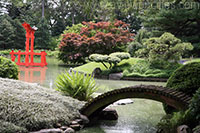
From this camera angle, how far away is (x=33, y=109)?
168 inches

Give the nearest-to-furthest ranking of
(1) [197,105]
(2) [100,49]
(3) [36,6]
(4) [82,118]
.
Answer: (1) [197,105] → (4) [82,118] → (2) [100,49] → (3) [36,6]

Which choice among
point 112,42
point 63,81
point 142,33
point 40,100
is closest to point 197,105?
point 40,100

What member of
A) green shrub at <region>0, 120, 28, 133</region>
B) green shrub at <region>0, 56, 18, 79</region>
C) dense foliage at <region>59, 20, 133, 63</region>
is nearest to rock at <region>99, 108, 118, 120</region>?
green shrub at <region>0, 120, 28, 133</region>

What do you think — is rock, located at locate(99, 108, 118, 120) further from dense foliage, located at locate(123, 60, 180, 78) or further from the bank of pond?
dense foliage, located at locate(123, 60, 180, 78)

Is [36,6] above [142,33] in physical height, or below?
above

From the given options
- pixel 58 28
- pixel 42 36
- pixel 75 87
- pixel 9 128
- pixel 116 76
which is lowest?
pixel 116 76

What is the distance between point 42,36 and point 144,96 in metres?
28.7

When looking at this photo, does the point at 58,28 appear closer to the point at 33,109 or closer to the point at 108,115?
the point at 108,115

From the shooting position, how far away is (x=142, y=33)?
22.0 metres

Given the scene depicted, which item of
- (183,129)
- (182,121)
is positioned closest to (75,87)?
(182,121)

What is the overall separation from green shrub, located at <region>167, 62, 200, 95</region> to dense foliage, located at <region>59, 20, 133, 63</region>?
37.5 feet

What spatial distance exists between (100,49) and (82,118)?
13087mm

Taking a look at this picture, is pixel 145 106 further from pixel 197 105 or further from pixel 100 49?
pixel 100 49

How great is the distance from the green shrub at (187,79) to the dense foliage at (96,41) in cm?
1142
